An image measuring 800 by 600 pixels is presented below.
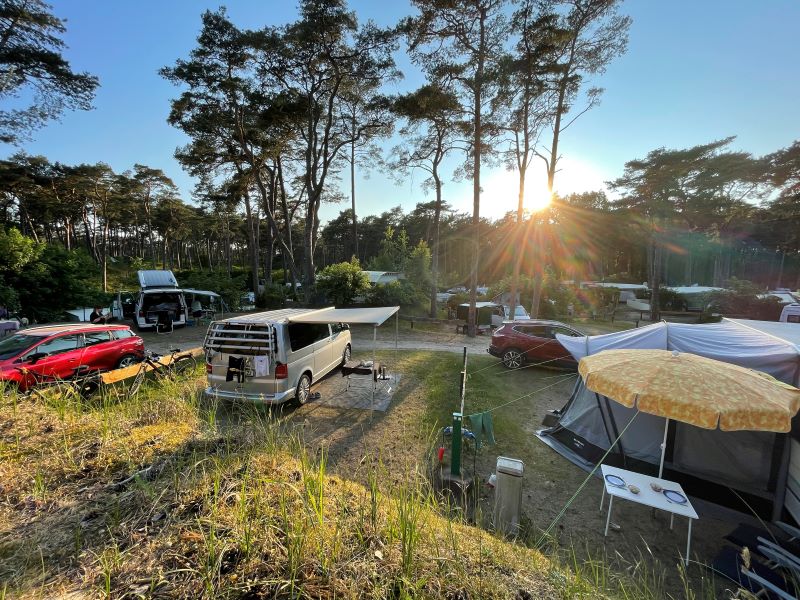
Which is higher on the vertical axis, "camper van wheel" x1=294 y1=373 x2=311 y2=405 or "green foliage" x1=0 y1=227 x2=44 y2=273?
"green foliage" x1=0 y1=227 x2=44 y2=273

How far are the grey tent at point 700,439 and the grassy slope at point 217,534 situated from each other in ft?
11.7

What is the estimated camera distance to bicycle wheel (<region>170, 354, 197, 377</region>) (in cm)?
768

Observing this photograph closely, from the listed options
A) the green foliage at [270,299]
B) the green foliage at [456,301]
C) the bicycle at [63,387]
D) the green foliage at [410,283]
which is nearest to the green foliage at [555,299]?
the green foliage at [456,301]

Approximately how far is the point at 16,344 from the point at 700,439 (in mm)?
12173

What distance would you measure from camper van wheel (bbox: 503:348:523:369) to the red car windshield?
11266mm

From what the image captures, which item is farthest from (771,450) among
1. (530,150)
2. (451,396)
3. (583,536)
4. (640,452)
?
(530,150)

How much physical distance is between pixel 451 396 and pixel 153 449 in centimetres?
594

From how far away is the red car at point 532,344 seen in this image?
9.55 metres

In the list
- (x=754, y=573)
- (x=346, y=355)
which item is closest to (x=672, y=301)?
(x=346, y=355)

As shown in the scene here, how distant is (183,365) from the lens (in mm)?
8367

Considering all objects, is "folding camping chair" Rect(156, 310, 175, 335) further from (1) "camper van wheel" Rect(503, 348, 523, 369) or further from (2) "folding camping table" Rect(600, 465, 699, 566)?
(2) "folding camping table" Rect(600, 465, 699, 566)

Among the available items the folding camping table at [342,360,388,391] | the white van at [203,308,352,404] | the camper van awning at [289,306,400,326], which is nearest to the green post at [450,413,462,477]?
the camper van awning at [289,306,400,326]

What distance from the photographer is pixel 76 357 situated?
6.88 metres

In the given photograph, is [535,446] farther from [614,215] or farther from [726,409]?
[614,215]
